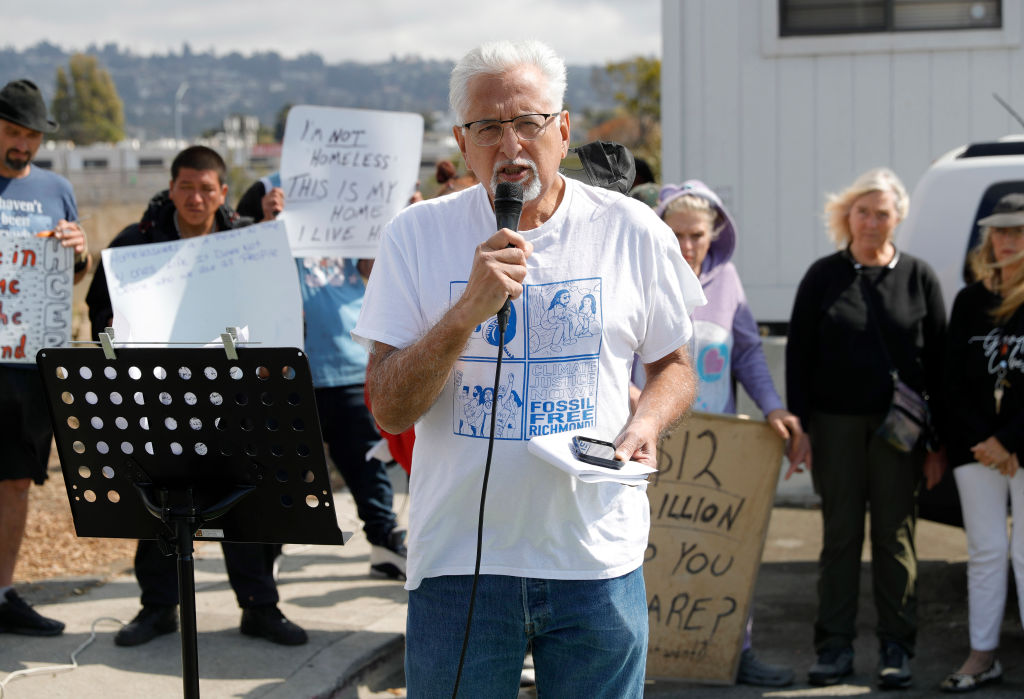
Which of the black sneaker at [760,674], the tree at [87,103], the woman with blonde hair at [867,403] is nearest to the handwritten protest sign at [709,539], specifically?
the black sneaker at [760,674]

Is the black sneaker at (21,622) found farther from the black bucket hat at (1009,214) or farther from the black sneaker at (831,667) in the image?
the black bucket hat at (1009,214)

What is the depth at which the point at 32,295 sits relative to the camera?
4.95 meters

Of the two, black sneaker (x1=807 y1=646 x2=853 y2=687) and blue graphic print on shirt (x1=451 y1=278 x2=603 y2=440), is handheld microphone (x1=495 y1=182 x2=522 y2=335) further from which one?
black sneaker (x1=807 y1=646 x2=853 y2=687)

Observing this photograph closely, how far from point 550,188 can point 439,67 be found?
180 m

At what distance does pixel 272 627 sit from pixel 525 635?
2.79 meters

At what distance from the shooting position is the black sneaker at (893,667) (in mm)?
4867

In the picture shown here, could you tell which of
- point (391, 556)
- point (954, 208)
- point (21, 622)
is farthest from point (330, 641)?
point (954, 208)

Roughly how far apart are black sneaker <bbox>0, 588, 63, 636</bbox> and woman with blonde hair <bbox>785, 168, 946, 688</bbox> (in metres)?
3.29

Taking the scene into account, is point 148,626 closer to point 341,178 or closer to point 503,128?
point 341,178

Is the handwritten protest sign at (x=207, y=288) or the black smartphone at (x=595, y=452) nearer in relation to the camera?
the black smartphone at (x=595, y=452)

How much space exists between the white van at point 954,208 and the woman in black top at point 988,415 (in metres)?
0.56

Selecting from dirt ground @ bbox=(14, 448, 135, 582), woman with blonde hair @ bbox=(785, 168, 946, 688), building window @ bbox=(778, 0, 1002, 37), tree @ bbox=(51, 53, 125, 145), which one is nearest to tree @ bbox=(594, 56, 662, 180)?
building window @ bbox=(778, 0, 1002, 37)

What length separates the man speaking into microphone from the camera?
244 centimetres

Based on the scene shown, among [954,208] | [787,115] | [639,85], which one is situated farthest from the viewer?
[639,85]
